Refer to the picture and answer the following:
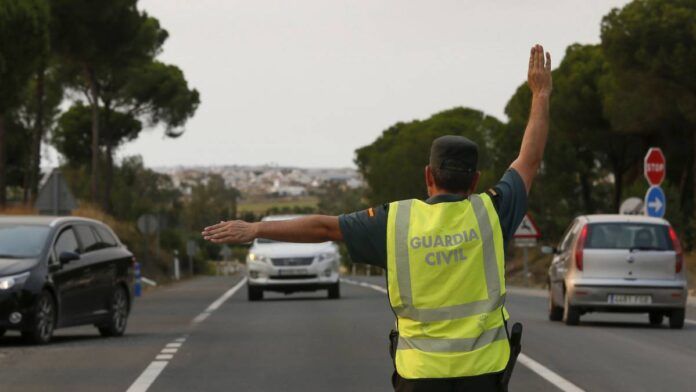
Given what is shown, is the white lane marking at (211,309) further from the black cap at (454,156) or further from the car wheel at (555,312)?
the black cap at (454,156)

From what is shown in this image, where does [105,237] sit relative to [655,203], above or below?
below

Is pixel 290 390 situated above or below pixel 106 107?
below

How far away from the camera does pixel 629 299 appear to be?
855 inches

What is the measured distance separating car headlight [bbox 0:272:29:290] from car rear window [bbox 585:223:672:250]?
25.0ft

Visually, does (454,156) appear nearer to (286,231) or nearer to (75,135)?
(286,231)

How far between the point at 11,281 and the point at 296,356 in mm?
3758

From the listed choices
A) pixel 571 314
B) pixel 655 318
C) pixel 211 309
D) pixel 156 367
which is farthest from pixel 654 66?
pixel 156 367

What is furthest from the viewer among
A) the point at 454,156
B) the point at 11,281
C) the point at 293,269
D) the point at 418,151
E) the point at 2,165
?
the point at 418,151

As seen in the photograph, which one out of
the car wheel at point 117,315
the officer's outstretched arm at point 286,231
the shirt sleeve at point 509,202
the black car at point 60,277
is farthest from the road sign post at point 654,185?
the officer's outstretched arm at point 286,231

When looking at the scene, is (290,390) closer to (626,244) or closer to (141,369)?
(141,369)

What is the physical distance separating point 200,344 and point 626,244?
20.8ft

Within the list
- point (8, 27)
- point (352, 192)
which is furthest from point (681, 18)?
point (352, 192)

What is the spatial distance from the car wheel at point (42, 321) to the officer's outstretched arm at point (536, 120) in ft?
41.7

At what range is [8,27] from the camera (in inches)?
1655
